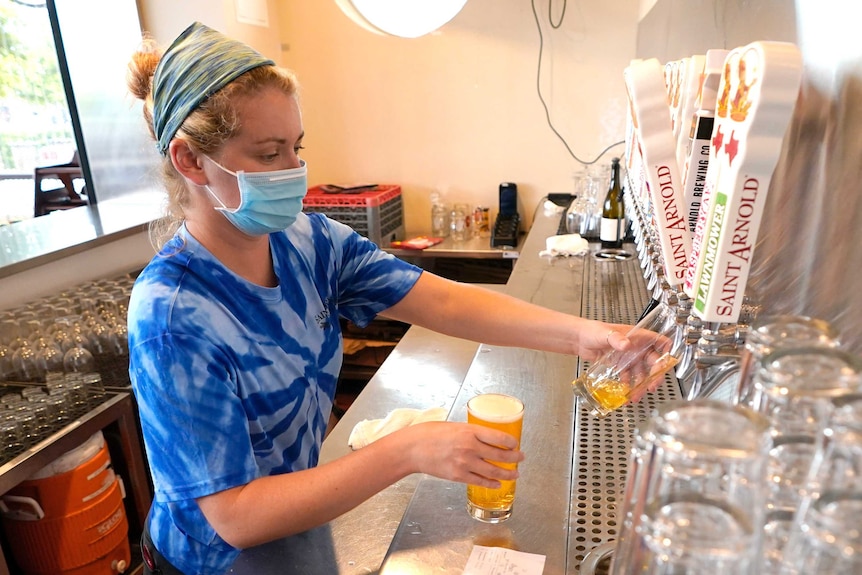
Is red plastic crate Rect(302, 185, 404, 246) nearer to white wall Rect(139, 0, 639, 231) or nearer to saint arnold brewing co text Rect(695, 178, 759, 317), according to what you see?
white wall Rect(139, 0, 639, 231)

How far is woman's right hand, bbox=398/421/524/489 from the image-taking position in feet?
2.94

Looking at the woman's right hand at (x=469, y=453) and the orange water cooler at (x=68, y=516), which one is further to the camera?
the orange water cooler at (x=68, y=516)

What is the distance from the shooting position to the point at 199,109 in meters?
1.08

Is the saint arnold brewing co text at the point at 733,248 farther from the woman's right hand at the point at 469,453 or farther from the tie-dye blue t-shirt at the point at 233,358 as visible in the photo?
the tie-dye blue t-shirt at the point at 233,358

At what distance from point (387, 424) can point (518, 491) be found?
58cm

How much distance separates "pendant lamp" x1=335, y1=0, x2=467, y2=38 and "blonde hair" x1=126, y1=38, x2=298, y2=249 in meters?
1.04

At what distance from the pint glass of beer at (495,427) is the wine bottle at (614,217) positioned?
1716mm

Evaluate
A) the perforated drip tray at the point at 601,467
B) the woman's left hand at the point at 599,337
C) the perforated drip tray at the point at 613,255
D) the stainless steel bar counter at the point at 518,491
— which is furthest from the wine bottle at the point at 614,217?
the woman's left hand at the point at 599,337

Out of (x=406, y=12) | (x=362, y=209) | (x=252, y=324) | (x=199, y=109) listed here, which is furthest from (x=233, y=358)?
(x=362, y=209)

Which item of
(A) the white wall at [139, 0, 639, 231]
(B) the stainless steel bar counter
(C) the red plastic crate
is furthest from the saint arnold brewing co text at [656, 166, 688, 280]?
(A) the white wall at [139, 0, 639, 231]

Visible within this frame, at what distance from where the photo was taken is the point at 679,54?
1.74 meters

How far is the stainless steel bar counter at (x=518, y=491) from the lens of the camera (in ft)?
3.16

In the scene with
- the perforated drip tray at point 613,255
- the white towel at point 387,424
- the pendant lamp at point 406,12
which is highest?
the pendant lamp at point 406,12

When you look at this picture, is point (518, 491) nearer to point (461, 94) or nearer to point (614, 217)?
point (614, 217)
